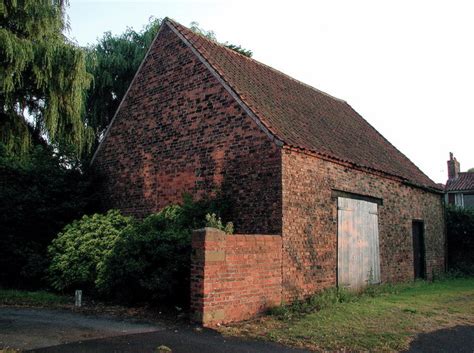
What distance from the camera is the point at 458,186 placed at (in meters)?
36.3

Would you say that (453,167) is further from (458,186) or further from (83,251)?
(83,251)

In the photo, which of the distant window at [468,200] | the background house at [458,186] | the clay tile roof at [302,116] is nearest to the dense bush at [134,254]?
the clay tile roof at [302,116]

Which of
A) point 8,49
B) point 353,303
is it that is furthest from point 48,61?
point 353,303

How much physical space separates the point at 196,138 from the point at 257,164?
254 centimetres

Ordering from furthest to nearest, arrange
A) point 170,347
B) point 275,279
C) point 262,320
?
point 275,279
point 262,320
point 170,347

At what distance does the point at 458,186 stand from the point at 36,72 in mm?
35569

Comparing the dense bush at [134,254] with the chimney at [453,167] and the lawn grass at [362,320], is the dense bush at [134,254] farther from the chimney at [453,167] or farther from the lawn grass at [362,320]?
the chimney at [453,167]

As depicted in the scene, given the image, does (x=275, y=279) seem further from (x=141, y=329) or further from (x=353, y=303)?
(x=141, y=329)

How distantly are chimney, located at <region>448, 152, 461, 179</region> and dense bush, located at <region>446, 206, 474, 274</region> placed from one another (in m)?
19.5

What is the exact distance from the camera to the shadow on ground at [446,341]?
6902mm

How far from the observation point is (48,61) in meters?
8.78

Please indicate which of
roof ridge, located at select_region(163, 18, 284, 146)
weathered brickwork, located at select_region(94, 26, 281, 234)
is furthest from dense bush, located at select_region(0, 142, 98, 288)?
roof ridge, located at select_region(163, 18, 284, 146)

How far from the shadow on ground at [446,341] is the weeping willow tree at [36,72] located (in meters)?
8.04

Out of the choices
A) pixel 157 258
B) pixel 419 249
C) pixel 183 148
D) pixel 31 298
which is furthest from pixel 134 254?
pixel 419 249
